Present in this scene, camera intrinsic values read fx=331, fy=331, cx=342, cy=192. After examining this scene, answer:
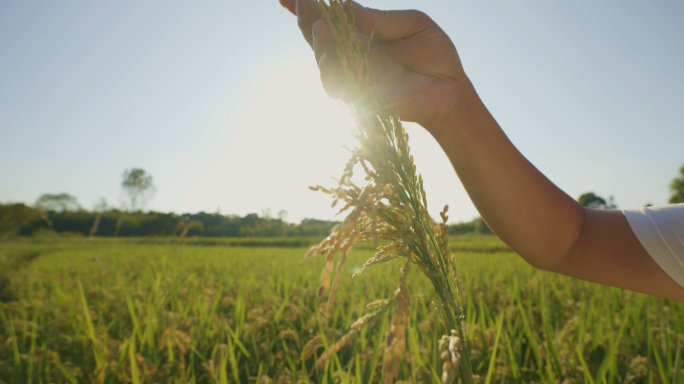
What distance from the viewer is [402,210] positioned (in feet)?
2.74

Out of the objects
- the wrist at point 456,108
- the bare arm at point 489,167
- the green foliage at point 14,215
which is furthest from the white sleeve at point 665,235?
the green foliage at point 14,215

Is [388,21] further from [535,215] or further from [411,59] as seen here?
[535,215]

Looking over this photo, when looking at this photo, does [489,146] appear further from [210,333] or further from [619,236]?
[210,333]

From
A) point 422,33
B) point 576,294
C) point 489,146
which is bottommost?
point 576,294

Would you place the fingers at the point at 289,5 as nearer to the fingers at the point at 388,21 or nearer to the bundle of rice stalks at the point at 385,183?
the fingers at the point at 388,21

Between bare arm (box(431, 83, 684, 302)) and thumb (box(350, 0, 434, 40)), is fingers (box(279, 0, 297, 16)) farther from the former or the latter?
bare arm (box(431, 83, 684, 302))

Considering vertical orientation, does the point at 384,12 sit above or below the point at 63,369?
above

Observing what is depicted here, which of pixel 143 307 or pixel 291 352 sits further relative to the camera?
pixel 143 307

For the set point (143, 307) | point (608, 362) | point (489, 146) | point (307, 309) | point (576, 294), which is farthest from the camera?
point (576, 294)

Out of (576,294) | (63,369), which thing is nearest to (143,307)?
(63,369)

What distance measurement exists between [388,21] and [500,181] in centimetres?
87

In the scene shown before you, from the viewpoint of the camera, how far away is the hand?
1307 mm

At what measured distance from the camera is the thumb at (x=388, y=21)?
1292mm

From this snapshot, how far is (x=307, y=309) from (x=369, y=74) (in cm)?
405
